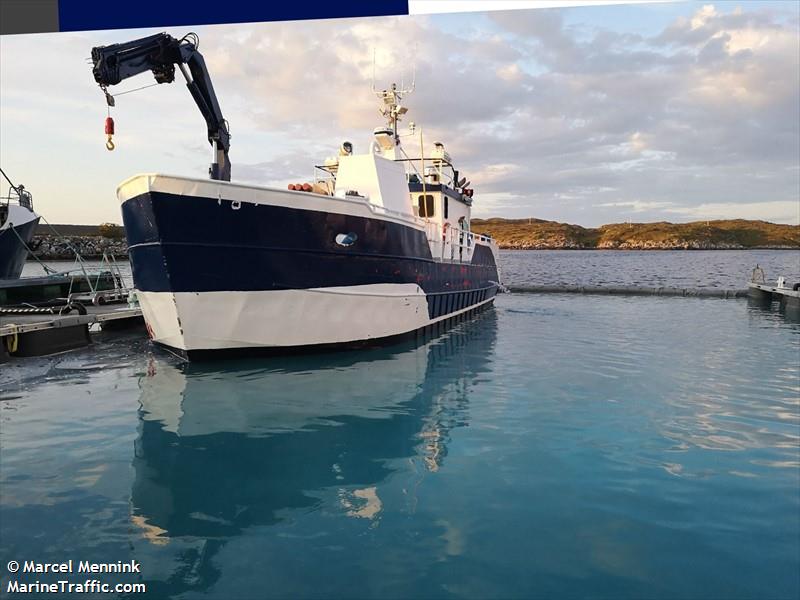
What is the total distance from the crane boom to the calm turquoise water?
713cm

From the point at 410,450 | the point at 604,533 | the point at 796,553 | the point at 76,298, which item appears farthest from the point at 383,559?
the point at 76,298

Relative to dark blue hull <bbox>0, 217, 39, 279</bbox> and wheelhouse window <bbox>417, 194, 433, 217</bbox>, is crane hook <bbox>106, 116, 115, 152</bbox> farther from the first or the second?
dark blue hull <bbox>0, 217, 39, 279</bbox>

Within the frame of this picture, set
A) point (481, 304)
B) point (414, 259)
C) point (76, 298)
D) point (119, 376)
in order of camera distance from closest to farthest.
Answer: point (119, 376), point (414, 259), point (76, 298), point (481, 304)

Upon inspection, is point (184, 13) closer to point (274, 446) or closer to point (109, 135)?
point (274, 446)

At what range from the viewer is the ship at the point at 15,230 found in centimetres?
2388

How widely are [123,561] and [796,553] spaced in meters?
5.66

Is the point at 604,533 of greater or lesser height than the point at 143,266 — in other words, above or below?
below

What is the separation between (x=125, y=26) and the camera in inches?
164

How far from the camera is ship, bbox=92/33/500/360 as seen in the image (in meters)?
10.9

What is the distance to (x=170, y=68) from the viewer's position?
13.7 meters

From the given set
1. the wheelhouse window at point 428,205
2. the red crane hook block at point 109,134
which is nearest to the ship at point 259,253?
the red crane hook block at point 109,134

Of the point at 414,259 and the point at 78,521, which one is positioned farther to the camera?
the point at 414,259

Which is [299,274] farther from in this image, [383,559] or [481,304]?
[481,304]

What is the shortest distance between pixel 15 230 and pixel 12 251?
41.8 inches
